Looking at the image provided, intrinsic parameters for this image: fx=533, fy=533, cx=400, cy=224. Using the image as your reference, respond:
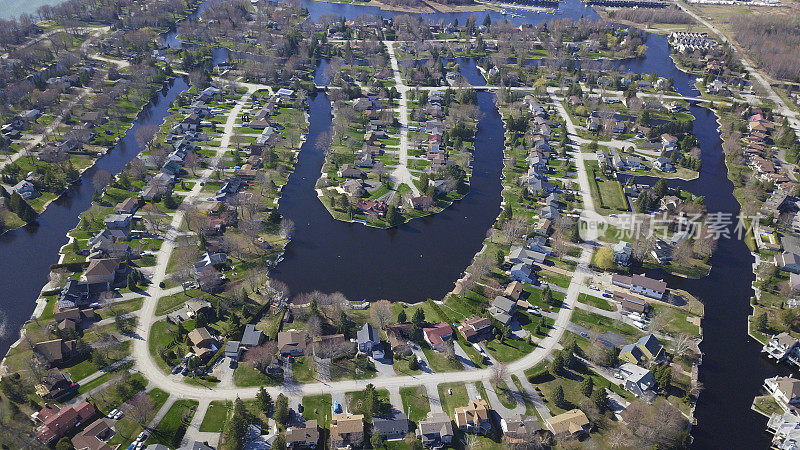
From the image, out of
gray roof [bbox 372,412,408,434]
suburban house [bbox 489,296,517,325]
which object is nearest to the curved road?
gray roof [bbox 372,412,408,434]

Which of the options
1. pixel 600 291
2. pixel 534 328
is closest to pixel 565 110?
pixel 600 291

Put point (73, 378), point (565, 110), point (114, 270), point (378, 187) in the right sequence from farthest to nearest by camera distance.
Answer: point (565, 110), point (378, 187), point (114, 270), point (73, 378)

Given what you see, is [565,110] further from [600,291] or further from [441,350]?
[441,350]

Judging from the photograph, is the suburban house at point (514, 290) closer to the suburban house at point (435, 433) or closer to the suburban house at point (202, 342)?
the suburban house at point (435, 433)

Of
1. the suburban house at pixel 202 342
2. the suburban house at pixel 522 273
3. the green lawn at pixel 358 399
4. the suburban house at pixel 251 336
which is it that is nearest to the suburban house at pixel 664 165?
the suburban house at pixel 522 273

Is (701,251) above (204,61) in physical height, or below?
below

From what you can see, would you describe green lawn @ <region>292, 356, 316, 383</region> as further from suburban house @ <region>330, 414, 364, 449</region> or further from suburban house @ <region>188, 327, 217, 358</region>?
suburban house @ <region>188, 327, 217, 358</region>

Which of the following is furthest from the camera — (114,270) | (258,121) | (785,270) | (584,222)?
(258,121)
